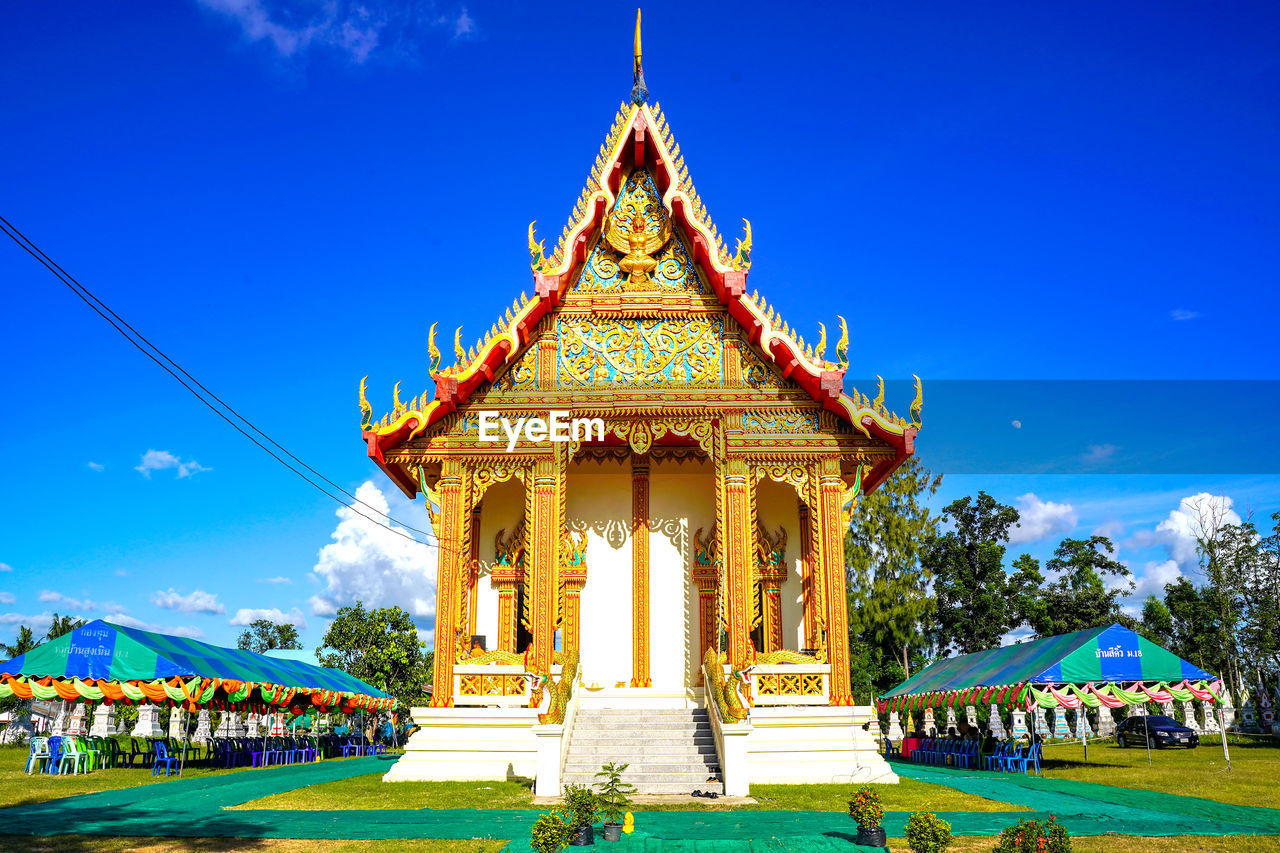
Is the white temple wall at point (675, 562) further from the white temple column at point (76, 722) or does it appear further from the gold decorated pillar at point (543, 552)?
the white temple column at point (76, 722)

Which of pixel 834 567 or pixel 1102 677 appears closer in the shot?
pixel 834 567

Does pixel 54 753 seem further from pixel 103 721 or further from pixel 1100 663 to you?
pixel 103 721

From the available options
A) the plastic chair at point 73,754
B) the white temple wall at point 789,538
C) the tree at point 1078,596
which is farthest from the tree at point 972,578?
→ the plastic chair at point 73,754

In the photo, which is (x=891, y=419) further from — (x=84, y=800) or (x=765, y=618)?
(x=84, y=800)

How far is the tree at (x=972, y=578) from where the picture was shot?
3931 centimetres

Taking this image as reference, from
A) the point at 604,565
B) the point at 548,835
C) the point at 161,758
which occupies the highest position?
the point at 604,565

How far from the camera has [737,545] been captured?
562 inches

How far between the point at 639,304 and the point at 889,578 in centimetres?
2105

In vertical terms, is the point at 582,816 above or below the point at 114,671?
below

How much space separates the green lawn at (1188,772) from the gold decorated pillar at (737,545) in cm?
627

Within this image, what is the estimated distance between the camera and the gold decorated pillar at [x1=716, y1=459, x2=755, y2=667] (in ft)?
45.3

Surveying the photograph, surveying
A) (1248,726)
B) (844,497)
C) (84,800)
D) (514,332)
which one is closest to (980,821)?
(844,497)
